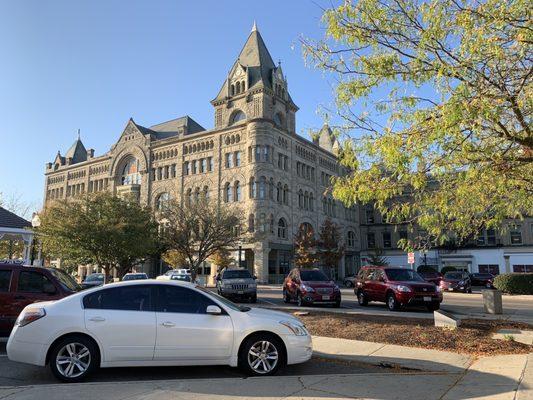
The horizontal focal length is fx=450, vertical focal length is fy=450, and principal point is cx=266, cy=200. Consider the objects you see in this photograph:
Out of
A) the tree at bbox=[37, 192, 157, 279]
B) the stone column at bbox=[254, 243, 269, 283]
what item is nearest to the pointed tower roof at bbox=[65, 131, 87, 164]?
the stone column at bbox=[254, 243, 269, 283]

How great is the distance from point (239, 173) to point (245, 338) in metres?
44.1

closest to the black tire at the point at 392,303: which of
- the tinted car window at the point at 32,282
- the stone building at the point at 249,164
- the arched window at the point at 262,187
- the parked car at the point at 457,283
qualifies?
the tinted car window at the point at 32,282

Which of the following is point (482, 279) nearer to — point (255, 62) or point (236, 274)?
point (236, 274)

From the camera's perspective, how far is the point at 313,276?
20516 mm

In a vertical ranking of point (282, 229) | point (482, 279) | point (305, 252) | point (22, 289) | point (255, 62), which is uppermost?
point (255, 62)

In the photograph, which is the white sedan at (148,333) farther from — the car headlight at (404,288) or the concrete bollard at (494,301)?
the concrete bollard at (494,301)

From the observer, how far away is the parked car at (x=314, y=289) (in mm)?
19047

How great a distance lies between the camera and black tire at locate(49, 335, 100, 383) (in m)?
6.73

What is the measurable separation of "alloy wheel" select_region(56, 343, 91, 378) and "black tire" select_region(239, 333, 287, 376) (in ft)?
7.68

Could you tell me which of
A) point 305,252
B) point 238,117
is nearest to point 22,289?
point 305,252

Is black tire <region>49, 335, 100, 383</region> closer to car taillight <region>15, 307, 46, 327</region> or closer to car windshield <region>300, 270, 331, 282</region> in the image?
car taillight <region>15, 307, 46, 327</region>

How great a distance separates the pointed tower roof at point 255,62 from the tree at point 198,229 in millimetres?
19153

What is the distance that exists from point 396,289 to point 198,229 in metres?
21.9

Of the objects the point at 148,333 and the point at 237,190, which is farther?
the point at 237,190
